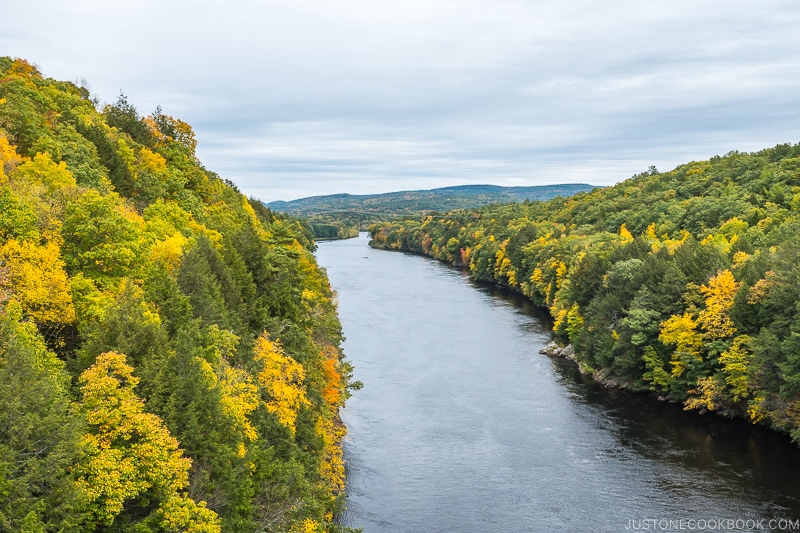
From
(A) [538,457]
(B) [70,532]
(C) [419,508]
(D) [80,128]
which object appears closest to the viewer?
(B) [70,532]

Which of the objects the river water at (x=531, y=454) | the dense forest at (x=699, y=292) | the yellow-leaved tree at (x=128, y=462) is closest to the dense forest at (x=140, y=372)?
the yellow-leaved tree at (x=128, y=462)

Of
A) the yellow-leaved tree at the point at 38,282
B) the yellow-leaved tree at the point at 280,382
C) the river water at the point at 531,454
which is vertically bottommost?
the river water at the point at 531,454

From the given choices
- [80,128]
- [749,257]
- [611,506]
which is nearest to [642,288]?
[749,257]

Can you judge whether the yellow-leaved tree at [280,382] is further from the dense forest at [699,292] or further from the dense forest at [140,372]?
the dense forest at [699,292]

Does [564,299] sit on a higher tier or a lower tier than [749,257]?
lower

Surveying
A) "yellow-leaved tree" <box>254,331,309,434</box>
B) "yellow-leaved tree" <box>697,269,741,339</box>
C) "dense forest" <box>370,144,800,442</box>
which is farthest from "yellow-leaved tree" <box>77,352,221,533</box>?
"yellow-leaved tree" <box>697,269,741,339</box>

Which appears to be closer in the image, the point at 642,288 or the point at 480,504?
the point at 480,504

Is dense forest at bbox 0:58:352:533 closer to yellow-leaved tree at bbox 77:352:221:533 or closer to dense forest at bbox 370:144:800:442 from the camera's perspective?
yellow-leaved tree at bbox 77:352:221:533

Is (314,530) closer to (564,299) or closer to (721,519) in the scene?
(721,519)

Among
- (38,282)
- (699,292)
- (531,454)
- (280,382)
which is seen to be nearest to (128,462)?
(38,282)
